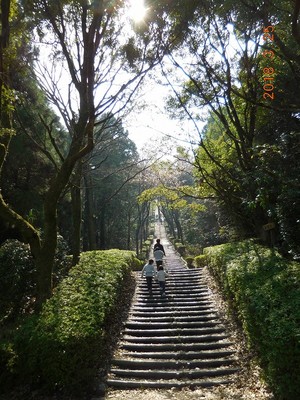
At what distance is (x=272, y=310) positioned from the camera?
19.1ft

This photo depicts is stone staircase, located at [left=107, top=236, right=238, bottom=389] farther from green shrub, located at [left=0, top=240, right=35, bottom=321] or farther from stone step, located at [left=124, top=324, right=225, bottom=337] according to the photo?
green shrub, located at [left=0, top=240, right=35, bottom=321]

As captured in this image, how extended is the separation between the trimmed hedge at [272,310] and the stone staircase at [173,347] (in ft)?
3.13

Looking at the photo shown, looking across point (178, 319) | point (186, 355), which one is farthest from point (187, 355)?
point (178, 319)

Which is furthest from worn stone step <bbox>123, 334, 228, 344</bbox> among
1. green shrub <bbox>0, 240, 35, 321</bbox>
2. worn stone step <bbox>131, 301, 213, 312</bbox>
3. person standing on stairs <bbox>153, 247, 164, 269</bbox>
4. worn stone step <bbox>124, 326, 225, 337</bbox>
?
person standing on stairs <bbox>153, 247, 164, 269</bbox>

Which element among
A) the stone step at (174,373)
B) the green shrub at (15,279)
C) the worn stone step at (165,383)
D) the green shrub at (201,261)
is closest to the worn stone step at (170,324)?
the stone step at (174,373)

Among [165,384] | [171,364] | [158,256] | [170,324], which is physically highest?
[158,256]

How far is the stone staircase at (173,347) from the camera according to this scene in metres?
6.67

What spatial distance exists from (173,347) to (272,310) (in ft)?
10.3

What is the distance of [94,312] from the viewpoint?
285 inches

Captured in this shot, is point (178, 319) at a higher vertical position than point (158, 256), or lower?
lower

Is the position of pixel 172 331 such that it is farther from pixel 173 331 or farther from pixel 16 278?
pixel 16 278

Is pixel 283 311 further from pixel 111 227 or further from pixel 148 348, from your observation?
pixel 111 227

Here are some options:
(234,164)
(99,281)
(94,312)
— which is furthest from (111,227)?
(94,312)

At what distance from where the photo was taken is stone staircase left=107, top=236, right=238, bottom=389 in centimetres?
667
